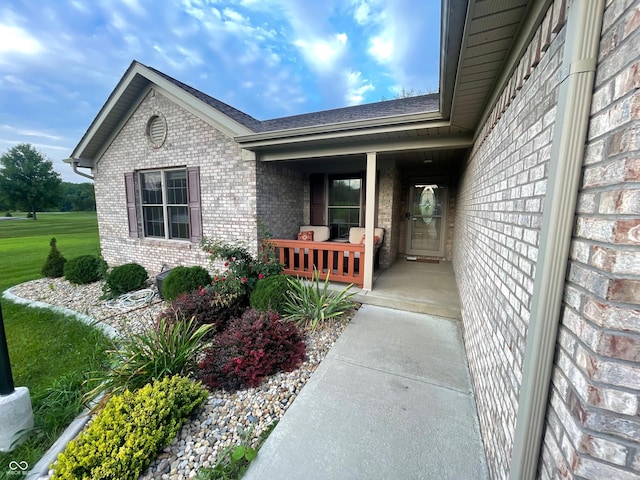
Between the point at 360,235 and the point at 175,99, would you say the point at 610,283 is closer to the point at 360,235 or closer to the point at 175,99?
the point at 360,235

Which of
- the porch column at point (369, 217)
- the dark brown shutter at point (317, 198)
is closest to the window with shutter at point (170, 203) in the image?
the dark brown shutter at point (317, 198)

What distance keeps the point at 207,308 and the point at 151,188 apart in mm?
4328

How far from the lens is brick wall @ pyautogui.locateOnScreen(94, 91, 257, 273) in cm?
522

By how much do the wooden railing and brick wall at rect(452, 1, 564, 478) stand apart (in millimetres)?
2373

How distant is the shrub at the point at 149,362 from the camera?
2.34 meters

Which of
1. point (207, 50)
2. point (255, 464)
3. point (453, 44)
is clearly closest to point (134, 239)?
point (255, 464)

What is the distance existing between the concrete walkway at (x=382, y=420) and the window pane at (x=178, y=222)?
488cm

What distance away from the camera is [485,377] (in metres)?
1.91

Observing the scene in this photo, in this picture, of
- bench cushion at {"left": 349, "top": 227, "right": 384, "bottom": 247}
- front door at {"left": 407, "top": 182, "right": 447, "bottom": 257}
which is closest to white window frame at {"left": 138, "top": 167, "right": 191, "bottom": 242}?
bench cushion at {"left": 349, "top": 227, "right": 384, "bottom": 247}

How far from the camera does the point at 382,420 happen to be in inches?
77.6

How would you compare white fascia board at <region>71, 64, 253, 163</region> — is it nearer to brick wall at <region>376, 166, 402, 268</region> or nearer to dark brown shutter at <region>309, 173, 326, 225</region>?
dark brown shutter at <region>309, 173, 326, 225</region>

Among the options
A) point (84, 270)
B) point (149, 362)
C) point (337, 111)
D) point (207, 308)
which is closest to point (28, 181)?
point (84, 270)

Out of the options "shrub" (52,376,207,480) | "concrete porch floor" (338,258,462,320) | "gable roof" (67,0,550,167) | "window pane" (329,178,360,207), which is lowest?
"shrub" (52,376,207,480)

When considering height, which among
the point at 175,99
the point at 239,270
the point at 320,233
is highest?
the point at 175,99
